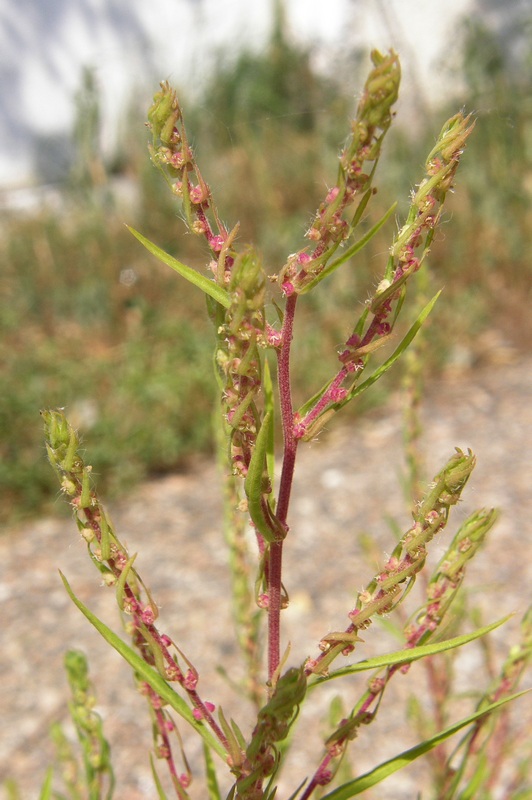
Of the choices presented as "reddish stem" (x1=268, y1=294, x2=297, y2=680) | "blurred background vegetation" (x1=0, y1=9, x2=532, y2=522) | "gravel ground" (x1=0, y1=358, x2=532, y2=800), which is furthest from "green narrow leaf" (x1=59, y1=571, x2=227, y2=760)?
"blurred background vegetation" (x1=0, y1=9, x2=532, y2=522)

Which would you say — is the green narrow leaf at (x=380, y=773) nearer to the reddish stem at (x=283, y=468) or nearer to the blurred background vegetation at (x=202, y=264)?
the reddish stem at (x=283, y=468)

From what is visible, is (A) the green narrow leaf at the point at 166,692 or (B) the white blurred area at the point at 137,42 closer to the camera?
(A) the green narrow leaf at the point at 166,692

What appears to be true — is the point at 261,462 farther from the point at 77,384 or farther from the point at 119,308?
the point at 119,308

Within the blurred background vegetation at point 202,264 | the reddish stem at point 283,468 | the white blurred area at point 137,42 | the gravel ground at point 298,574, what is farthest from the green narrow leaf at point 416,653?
the white blurred area at point 137,42

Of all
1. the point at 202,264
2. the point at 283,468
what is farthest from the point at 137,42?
the point at 283,468

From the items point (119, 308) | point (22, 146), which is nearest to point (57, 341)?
point (119, 308)

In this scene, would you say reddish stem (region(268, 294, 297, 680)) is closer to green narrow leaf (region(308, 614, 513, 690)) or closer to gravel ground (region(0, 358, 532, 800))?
green narrow leaf (region(308, 614, 513, 690))

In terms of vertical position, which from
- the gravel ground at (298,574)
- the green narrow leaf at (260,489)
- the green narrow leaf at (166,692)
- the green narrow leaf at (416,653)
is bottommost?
the green narrow leaf at (416,653)
